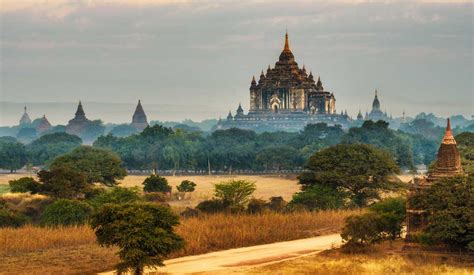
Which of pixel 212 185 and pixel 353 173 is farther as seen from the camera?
pixel 212 185

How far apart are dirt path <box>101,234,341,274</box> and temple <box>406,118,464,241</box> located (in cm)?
425

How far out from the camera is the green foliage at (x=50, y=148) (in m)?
134

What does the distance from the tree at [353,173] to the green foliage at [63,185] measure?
15.5 m

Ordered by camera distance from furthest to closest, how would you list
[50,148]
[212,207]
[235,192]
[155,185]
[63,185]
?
1. [50,148]
2. [155,185]
3. [235,192]
4. [63,185]
5. [212,207]

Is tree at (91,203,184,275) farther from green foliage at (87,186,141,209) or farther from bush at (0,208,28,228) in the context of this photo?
green foliage at (87,186,141,209)

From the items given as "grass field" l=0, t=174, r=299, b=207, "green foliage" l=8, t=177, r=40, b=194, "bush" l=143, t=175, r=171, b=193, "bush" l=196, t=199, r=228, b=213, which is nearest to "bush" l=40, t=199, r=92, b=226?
"bush" l=196, t=199, r=228, b=213

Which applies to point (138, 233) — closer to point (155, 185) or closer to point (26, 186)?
point (26, 186)

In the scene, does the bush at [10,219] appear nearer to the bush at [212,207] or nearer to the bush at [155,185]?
the bush at [212,207]

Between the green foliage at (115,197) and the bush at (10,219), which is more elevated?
the green foliage at (115,197)

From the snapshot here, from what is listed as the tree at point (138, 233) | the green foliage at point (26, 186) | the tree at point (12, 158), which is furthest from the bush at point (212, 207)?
the tree at point (12, 158)

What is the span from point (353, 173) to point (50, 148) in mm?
80349

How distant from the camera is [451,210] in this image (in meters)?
45.0

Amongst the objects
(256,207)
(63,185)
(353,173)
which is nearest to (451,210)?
(256,207)

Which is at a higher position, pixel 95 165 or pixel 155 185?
pixel 95 165
